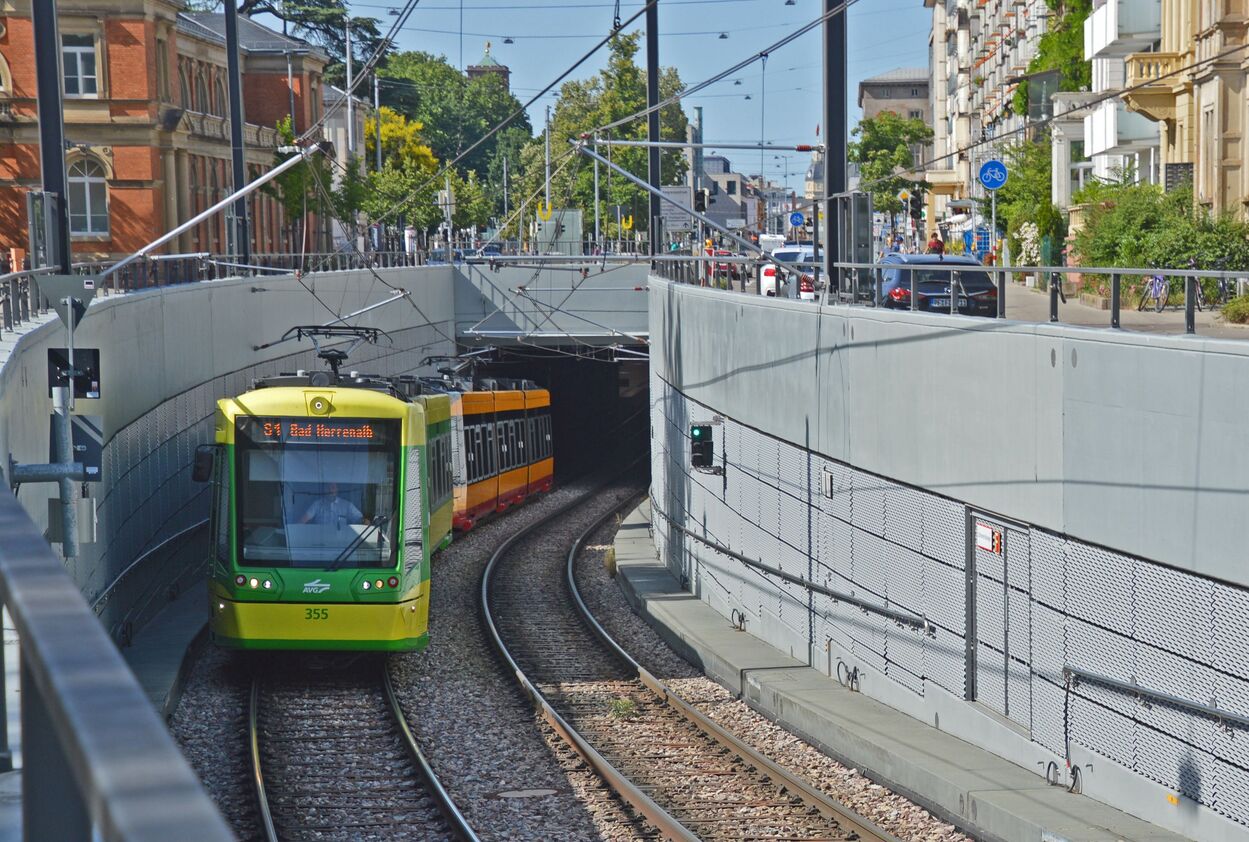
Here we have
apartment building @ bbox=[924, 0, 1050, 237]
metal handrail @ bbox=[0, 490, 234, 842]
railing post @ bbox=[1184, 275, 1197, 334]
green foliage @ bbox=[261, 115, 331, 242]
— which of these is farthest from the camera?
apartment building @ bbox=[924, 0, 1050, 237]

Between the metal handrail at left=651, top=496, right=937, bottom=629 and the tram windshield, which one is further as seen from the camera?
the tram windshield

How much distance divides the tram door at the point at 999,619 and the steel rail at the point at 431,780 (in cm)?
453

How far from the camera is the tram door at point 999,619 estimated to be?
545 inches

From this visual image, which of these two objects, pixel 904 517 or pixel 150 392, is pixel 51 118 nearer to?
pixel 150 392

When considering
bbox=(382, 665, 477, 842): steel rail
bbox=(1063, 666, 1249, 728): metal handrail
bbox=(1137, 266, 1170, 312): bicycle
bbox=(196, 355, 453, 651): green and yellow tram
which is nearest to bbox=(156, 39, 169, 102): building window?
bbox=(196, 355, 453, 651): green and yellow tram

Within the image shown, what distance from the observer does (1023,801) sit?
12.5m

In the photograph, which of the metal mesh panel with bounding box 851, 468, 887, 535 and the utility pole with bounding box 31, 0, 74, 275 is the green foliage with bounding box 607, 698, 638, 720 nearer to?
the metal mesh panel with bounding box 851, 468, 887, 535

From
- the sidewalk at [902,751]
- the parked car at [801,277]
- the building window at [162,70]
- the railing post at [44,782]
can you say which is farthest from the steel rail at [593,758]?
the building window at [162,70]

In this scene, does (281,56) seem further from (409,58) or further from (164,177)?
(409,58)

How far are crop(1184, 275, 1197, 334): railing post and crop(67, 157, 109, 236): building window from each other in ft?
162

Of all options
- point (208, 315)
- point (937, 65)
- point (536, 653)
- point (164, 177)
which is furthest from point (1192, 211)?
point (937, 65)

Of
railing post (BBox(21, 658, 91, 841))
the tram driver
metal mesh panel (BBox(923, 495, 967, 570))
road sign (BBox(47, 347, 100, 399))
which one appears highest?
railing post (BBox(21, 658, 91, 841))

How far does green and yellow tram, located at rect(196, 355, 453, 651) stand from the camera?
1911 cm

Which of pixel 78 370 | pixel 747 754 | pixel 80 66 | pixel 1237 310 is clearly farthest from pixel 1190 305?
pixel 80 66
